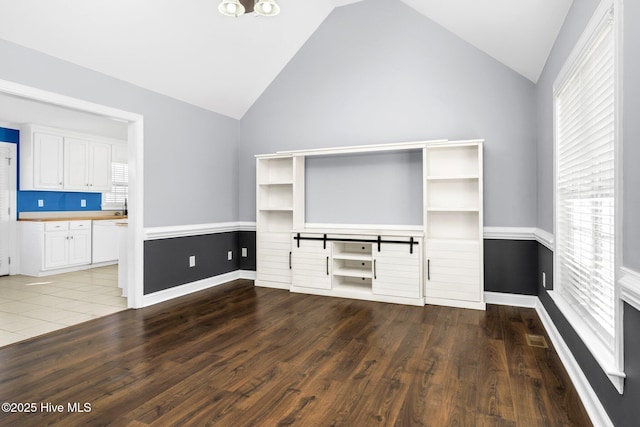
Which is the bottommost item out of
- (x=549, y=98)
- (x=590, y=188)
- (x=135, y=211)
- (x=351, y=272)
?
(x=351, y=272)

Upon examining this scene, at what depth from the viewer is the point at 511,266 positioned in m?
3.95

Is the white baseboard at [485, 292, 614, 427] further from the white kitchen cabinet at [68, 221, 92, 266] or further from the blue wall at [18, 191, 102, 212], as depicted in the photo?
the blue wall at [18, 191, 102, 212]

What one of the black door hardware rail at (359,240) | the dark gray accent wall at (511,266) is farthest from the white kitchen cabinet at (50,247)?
the dark gray accent wall at (511,266)

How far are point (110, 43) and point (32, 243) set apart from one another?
13.3 ft

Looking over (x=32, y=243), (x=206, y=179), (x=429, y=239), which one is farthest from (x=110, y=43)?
(x=32, y=243)

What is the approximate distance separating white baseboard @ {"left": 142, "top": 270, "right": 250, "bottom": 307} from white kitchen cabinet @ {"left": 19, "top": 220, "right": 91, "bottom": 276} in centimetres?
281

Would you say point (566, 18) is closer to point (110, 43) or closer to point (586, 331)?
point (586, 331)

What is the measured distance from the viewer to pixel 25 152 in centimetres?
580

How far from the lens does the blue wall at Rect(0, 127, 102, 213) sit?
19.0 ft

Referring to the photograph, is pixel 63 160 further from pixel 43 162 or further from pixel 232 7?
pixel 232 7

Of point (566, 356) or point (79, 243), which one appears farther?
point (79, 243)

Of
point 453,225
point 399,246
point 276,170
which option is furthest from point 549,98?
point 276,170

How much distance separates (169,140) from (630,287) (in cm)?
418

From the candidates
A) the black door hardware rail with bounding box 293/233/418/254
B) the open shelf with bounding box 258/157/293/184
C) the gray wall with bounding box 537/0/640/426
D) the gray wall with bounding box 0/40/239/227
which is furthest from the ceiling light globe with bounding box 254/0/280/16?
the black door hardware rail with bounding box 293/233/418/254
